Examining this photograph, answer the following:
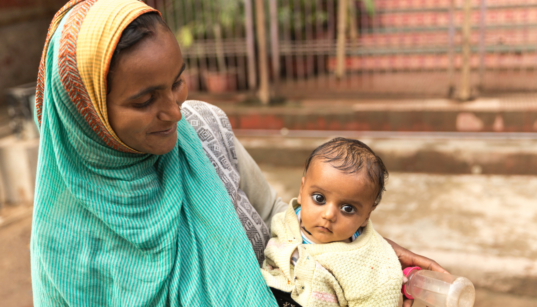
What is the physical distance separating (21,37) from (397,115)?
19.3 feet

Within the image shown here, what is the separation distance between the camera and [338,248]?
1584 millimetres

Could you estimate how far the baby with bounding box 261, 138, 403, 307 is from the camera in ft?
5.08

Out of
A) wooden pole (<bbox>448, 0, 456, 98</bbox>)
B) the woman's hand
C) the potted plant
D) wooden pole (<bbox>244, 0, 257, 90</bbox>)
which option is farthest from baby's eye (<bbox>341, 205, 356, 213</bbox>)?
the potted plant

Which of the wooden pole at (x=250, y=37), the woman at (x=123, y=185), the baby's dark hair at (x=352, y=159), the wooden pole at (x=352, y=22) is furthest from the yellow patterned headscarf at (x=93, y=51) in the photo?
the wooden pole at (x=352, y=22)

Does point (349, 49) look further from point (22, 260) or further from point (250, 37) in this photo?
point (22, 260)

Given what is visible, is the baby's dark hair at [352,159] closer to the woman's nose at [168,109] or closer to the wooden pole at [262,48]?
the woman's nose at [168,109]

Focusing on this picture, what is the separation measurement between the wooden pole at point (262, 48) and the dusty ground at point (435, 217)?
4.22ft

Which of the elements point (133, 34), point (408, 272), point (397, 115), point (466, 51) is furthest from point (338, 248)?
point (466, 51)

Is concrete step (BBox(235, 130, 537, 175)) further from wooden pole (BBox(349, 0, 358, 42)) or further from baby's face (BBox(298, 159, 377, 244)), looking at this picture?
baby's face (BBox(298, 159, 377, 244))

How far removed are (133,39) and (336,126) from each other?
4.92 meters

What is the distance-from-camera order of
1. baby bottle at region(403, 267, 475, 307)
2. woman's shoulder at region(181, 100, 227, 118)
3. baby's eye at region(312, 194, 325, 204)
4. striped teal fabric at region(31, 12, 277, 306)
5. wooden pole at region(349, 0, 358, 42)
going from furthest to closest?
A: 1. wooden pole at region(349, 0, 358, 42)
2. woman's shoulder at region(181, 100, 227, 118)
3. baby's eye at region(312, 194, 325, 204)
4. baby bottle at region(403, 267, 475, 307)
5. striped teal fabric at region(31, 12, 277, 306)

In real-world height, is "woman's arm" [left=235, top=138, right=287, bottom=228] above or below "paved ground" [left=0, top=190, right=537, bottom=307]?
above

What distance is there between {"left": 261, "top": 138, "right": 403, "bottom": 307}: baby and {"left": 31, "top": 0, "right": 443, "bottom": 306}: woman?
138mm

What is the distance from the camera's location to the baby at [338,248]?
61.0 inches
